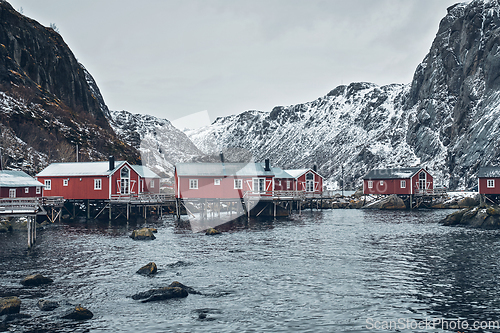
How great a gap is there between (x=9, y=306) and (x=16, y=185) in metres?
34.3

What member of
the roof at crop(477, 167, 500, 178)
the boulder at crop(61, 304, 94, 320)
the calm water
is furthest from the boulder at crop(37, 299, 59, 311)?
the roof at crop(477, 167, 500, 178)

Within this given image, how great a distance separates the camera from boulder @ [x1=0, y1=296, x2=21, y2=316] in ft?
55.1

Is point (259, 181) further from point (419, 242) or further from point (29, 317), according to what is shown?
point (29, 317)

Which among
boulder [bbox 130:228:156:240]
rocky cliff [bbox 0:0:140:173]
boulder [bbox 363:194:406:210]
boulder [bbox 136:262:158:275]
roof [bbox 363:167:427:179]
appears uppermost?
rocky cliff [bbox 0:0:140:173]

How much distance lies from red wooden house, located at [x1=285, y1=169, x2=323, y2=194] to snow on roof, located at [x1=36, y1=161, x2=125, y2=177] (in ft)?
107

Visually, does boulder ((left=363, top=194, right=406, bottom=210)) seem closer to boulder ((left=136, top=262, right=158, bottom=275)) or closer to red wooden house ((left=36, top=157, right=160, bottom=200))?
red wooden house ((left=36, top=157, right=160, bottom=200))

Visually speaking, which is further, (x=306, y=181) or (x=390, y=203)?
(x=390, y=203)

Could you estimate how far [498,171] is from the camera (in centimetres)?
6919

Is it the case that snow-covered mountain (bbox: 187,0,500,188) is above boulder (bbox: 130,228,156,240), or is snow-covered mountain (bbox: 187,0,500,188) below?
above

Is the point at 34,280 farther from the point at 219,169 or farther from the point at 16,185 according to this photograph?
the point at 219,169

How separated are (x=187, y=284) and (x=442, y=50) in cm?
16976

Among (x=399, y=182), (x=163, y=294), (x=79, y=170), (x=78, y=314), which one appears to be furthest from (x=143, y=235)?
(x=399, y=182)

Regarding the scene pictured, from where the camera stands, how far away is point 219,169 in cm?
5866

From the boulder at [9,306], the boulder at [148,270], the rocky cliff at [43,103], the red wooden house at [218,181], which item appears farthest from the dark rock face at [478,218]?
the rocky cliff at [43,103]
